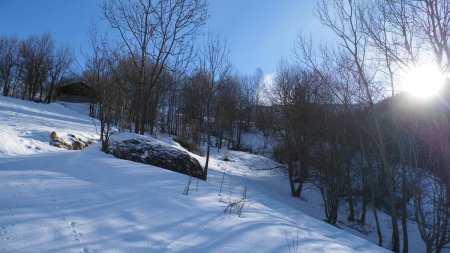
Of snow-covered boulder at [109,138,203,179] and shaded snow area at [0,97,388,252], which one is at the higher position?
snow-covered boulder at [109,138,203,179]

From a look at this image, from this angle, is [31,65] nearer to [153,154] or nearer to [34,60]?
[34,60]

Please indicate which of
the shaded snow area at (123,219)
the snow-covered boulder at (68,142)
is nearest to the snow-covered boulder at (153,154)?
the shaded snow area at (123,219)

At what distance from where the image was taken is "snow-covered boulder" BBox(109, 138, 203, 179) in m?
9.48

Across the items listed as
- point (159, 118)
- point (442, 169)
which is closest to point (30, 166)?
point (442, 169)

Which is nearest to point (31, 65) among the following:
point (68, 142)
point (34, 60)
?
point (34, 60)

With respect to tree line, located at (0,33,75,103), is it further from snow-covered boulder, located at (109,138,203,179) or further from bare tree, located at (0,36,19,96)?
snow-covered boulder, located at (109,138,203,179)

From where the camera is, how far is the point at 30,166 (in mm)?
6695

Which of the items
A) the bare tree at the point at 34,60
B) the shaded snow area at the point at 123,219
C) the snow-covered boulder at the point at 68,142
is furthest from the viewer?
the bare tree at the point at 34,60

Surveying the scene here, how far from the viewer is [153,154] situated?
9.70 m

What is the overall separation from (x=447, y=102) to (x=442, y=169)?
2066 mm

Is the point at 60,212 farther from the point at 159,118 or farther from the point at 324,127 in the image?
the point at 159,118

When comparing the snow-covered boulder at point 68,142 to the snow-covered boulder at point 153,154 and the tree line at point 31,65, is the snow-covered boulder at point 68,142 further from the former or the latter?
the tree line at point 31,65

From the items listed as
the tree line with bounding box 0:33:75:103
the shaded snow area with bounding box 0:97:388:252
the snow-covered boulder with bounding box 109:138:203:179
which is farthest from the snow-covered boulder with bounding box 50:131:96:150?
the tree line with bounding box 0:33:75:103

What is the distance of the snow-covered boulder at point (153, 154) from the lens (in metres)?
9.48
